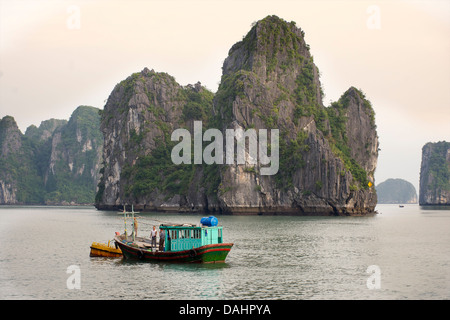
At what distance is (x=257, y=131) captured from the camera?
112250mm

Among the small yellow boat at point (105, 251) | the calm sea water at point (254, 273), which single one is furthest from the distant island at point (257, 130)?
the small yellow boat at point (105, 251)

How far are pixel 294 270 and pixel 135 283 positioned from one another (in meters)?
10.5

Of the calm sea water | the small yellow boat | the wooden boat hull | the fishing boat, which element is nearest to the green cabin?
the fishing boat

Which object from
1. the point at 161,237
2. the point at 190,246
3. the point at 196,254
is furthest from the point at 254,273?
the point at 161,237

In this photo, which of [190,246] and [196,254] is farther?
[190,246]

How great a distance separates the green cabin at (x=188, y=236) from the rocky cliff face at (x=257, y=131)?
7032 cm

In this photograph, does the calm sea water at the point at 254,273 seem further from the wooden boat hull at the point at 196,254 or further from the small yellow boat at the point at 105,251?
the small yellow boat at the point at 105,251

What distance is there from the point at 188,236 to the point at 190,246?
0.69 meters

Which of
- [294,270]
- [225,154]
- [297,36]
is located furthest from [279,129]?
[294,270]

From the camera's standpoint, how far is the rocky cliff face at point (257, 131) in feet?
354

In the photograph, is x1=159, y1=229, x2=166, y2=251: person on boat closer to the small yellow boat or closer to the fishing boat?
the fishing boat

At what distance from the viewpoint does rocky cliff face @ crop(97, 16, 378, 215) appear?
10781 centimetres

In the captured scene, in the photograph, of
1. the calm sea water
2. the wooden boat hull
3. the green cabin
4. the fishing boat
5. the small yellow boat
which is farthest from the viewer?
the small yellow boat

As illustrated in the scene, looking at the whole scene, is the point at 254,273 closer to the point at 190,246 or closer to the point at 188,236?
the point at 190,246
